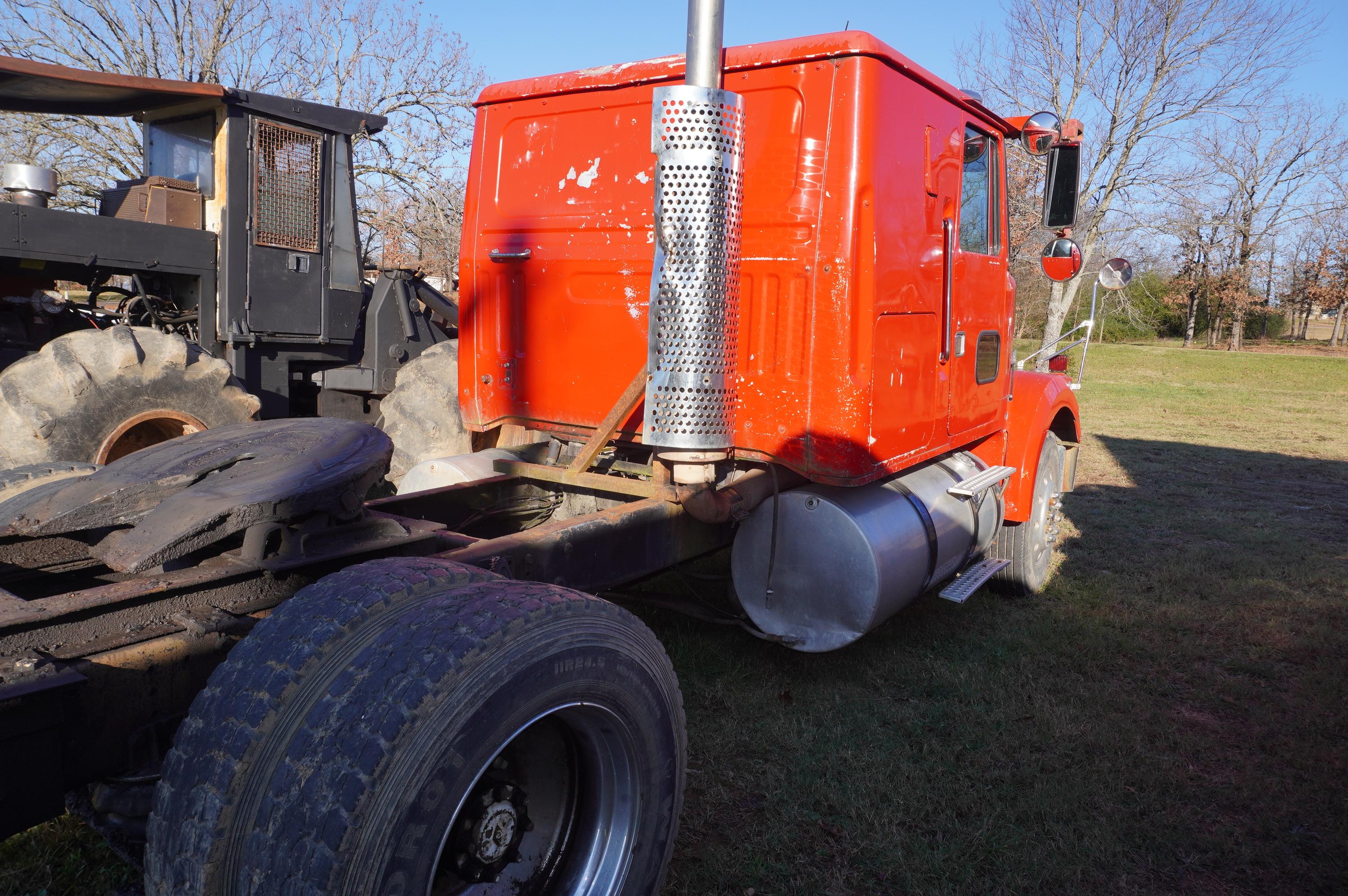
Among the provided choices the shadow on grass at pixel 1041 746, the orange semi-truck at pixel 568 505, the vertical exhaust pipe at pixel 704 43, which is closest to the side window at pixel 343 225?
the orange semi-truck at pixel 568 505

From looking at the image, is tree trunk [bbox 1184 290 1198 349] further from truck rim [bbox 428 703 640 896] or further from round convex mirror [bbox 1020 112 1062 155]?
truck rim [bbox 428 703 640 896]

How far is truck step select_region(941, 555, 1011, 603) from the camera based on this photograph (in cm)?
420

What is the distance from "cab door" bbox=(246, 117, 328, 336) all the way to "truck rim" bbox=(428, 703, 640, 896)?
15.8 feet

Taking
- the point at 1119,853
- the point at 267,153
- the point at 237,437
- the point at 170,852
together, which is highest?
the point at 267,153

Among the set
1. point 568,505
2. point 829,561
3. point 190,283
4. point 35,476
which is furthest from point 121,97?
point 829,561

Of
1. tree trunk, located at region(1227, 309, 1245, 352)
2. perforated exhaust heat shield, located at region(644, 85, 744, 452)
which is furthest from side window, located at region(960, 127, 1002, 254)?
tree trunk, located at region(1227, 309, 1245, 352)

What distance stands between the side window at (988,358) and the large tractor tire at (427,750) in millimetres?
2887

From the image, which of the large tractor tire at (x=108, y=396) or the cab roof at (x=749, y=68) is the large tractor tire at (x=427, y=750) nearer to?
the cab roof at (x=749, y=68)

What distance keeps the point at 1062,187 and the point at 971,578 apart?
85.7 inches

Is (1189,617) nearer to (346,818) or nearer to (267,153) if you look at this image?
(346,818)

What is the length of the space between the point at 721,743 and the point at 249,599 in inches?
76.1

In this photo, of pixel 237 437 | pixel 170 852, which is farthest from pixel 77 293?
pixel 170 852

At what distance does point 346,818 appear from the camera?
5.08 ft

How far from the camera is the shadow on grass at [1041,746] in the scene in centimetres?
283
